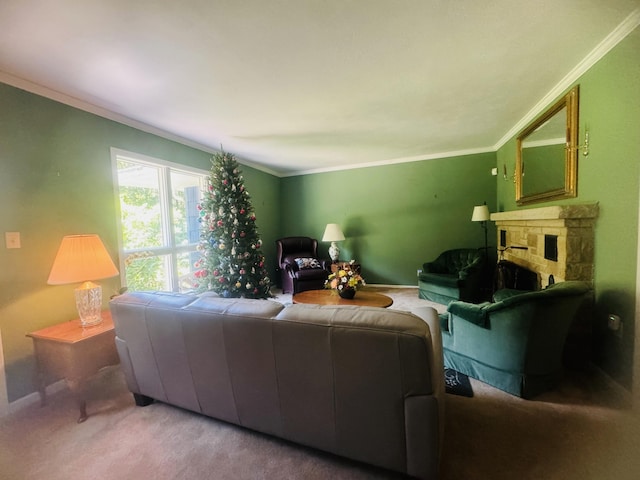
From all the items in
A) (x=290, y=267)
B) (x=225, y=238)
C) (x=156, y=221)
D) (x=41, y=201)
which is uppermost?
(x=41, y=201)

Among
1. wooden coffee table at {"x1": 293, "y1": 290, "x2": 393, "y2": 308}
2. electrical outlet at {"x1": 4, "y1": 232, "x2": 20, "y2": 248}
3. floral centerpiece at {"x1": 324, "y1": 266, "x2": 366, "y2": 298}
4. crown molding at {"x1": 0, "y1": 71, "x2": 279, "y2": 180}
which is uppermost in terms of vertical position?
crown molding at {"x1": 0, "y1": 71, "x2": 279, "y2": 180}

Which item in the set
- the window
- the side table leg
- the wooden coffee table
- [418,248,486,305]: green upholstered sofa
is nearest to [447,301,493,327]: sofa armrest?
the wooden coffee table

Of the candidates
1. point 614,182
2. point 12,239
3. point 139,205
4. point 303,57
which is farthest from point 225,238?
point 614,182

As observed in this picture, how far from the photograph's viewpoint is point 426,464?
111 cm

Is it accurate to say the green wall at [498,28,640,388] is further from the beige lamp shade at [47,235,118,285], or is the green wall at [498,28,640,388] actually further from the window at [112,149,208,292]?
the window at [112,149,208,292]

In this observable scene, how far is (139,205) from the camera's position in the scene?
3.12 meters

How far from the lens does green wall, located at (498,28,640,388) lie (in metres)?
1.71

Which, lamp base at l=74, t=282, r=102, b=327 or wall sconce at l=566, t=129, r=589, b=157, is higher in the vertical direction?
wall sconce at l=566, t=129, r=589, b=157

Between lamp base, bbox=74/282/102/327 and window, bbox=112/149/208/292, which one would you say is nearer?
lamp base, bbox=74/282/102/327

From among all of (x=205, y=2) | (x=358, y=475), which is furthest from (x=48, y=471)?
(x=205, y=2)

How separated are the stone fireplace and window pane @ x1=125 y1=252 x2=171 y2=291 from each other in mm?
4211

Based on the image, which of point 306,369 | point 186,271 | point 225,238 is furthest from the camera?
point 186,271

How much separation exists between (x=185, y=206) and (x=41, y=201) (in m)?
1.69

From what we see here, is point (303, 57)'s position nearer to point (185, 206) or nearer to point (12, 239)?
point (12, 239)
